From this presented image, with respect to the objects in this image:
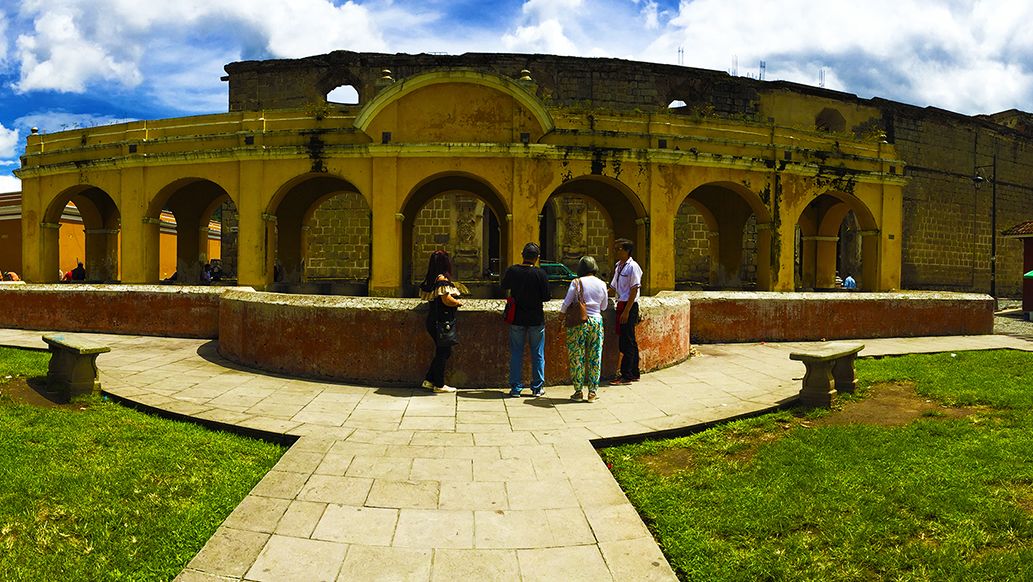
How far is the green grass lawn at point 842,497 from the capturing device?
276 cm

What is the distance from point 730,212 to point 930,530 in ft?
49.2

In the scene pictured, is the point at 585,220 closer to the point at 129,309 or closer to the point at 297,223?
the point at 297,223

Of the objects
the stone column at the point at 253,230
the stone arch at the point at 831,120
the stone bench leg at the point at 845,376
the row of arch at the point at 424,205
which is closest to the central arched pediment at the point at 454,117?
the row of arch at the point at 424,205

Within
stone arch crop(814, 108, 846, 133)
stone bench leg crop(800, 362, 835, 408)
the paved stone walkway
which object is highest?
stone arch crop(814, 108, 846, 133)

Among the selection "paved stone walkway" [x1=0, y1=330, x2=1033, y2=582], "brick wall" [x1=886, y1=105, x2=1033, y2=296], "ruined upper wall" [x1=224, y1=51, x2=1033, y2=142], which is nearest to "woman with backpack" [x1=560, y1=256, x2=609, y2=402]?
"paved stone walkway" [x1=0, y1=330, x2=1033, y2=582]

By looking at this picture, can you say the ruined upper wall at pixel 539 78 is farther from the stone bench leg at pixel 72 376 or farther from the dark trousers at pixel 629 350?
the stone bench leg at pixel 72 376

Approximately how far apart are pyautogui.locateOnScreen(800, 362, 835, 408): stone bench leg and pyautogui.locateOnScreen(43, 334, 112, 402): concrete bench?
709 centimetres

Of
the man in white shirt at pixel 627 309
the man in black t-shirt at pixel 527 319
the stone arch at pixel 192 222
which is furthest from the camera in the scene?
the stone arch at pixel 192 222

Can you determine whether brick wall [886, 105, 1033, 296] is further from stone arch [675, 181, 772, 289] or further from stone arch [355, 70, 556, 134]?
stone arch [355, 70, 556, 134]

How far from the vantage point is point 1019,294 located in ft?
101

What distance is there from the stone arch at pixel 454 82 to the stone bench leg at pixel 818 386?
8647 mm

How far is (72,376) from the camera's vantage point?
5660mm

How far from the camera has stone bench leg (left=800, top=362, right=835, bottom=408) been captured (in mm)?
5742

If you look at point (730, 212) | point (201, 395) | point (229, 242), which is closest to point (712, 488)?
point (201, 395)
